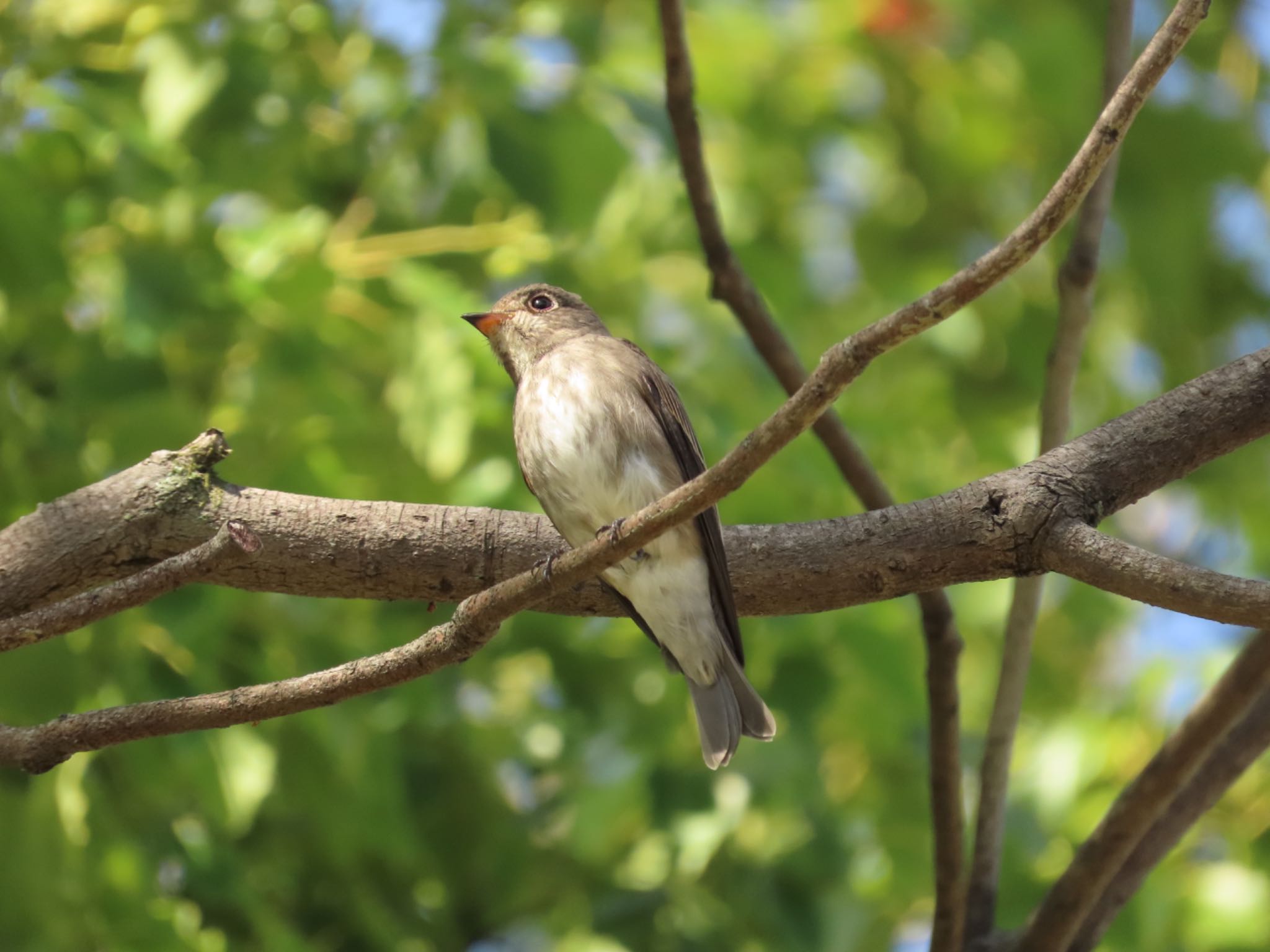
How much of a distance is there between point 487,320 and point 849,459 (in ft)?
4.81

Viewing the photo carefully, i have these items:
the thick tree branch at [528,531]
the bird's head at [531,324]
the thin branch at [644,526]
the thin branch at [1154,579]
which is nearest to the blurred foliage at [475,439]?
the bird's head at [531,324]

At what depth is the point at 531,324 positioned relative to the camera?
4.78 metres

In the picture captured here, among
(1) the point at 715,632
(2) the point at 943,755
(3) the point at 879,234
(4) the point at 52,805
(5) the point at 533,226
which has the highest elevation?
(3) the point at 879,234

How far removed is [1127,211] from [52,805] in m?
4.85

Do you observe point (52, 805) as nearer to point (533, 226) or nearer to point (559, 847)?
point (559, 847)

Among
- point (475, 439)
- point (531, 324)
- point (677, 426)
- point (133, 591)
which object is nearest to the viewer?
point (133, 591)

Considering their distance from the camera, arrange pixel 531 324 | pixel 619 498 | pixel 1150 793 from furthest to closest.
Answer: pixel 531 324
pixel 619 498
pixel 1150 793

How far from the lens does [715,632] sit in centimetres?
413

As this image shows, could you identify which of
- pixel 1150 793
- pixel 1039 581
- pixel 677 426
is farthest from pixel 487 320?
pixel 1150 793

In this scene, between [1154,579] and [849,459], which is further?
[849,459]

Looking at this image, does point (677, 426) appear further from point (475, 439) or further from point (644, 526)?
point (644, 526)

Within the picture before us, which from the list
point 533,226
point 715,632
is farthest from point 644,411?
point 533,226

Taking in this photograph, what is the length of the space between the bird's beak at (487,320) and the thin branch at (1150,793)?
2.51 meters

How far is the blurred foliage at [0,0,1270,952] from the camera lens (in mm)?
4109
